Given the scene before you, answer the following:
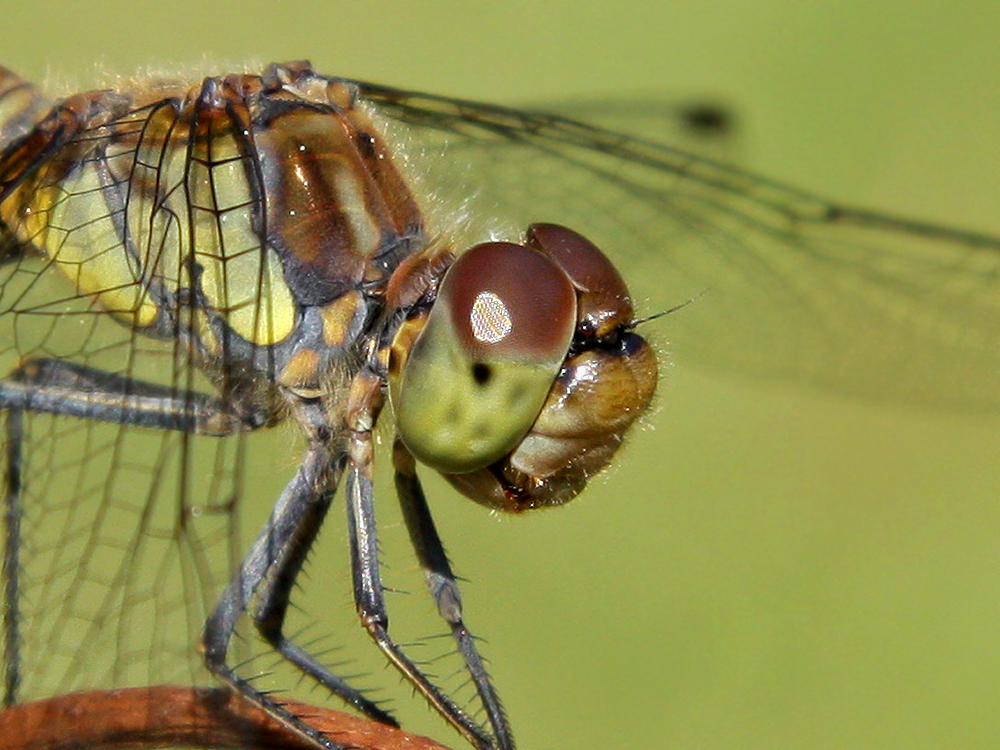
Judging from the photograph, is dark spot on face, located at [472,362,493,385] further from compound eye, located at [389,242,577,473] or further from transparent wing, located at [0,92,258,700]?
transparent wing, located at [0,92,258,700]

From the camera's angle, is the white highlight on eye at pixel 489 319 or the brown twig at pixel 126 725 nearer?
the brown twig at pixel 126 725

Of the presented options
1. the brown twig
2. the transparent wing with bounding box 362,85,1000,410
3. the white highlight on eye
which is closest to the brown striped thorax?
the white highlight on eye

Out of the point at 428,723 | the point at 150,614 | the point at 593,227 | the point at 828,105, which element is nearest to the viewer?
the point at 150,614

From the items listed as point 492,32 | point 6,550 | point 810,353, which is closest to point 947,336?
point 810,353

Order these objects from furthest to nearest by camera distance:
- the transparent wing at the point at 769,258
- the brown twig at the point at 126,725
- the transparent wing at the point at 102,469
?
the transparent wing at the point at 769,258 < the transparent wing at the point at 102,469 < the brown twig at the point at 126,725

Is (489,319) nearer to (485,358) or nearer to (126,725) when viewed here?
(485,358)

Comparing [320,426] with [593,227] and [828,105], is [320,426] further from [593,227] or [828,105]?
[828,105]

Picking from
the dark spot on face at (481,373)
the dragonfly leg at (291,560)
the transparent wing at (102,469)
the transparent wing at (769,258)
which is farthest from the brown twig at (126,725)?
the transparent wing at (769,258)

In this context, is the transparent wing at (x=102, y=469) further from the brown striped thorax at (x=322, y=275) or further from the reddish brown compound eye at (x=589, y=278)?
the reddish brown compound eye at (x=589, y=278)
